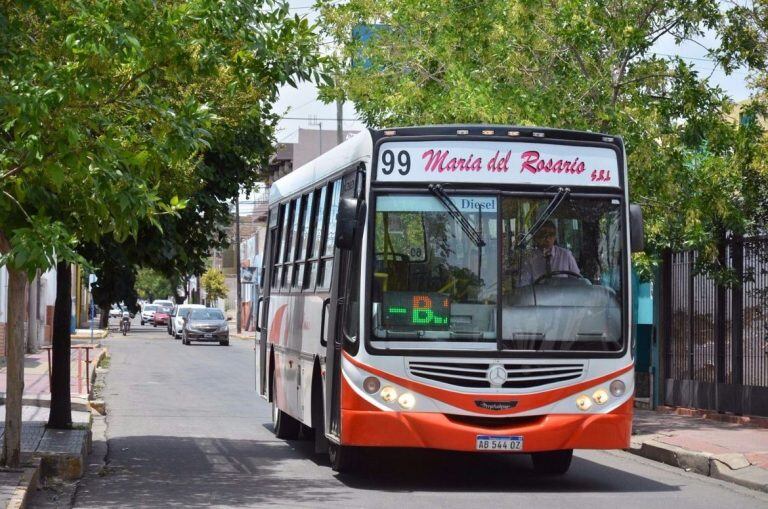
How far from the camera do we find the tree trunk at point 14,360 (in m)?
12.2

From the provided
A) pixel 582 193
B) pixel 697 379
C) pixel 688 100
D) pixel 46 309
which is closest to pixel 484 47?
pixel 688 100

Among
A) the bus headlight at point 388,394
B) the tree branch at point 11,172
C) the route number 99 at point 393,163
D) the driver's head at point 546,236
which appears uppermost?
the route number 99 at point 393,163

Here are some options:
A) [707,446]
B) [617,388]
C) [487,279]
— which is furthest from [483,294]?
[707,446]

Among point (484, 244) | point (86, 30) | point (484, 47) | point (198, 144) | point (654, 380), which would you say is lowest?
point (654, 380)

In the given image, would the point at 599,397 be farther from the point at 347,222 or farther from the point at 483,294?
the point at 347,222

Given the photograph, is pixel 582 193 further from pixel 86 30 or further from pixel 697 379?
pixel 697 379

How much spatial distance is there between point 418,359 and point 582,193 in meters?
2.14

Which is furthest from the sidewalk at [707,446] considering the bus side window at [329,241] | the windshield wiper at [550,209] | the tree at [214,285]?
the tree at [214,285]

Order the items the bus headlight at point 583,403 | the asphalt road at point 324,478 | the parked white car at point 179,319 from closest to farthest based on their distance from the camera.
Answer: the asphalt road at point 324,478
the bus headlight at point 583,403
the parked white car at point 179,319

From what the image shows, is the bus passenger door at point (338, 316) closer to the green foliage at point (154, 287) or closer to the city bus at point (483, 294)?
the city bus at point (483, 294)

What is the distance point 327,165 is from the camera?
47.6 feet

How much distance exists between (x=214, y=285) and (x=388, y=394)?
94431mm

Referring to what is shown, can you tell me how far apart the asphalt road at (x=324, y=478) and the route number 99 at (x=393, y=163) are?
2.82m

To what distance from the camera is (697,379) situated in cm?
2086
